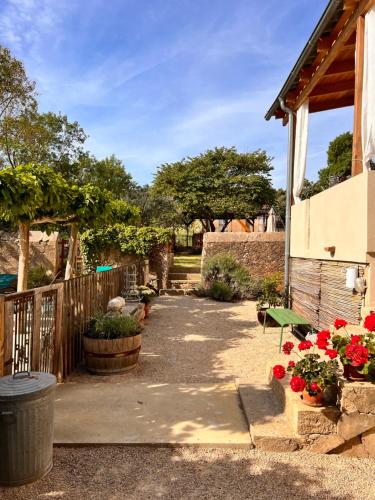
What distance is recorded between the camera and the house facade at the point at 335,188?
16.0 feet

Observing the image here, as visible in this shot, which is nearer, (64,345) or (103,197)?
(64,345)

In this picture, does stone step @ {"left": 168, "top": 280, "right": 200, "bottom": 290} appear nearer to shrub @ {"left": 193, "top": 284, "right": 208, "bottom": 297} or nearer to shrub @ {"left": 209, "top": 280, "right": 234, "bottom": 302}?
shrub @ {"left": 193, "top": 284, "right": 208, "bottom": 297}

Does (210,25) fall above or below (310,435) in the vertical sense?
above

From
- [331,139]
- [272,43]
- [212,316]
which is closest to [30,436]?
[212,316]

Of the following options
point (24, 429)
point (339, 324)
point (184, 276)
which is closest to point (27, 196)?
point (24, 429)

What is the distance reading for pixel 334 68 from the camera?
24.2 feet

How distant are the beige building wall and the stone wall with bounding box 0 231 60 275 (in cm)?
1155

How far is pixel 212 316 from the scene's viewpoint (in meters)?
9.96

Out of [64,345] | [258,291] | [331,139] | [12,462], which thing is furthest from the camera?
[331,139]

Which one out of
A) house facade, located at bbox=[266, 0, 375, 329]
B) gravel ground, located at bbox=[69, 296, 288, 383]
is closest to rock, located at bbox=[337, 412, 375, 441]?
gravel ground, located at bbox=[69, 296, 288, 383]

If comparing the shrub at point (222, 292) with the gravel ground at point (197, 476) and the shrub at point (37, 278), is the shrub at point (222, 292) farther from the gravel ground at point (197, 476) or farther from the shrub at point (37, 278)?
the gravel ground at point (197, 476)

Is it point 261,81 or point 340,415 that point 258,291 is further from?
point 340,415

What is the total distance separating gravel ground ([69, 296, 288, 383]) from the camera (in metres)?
5.47

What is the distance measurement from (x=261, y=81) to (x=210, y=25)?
3502 mm
